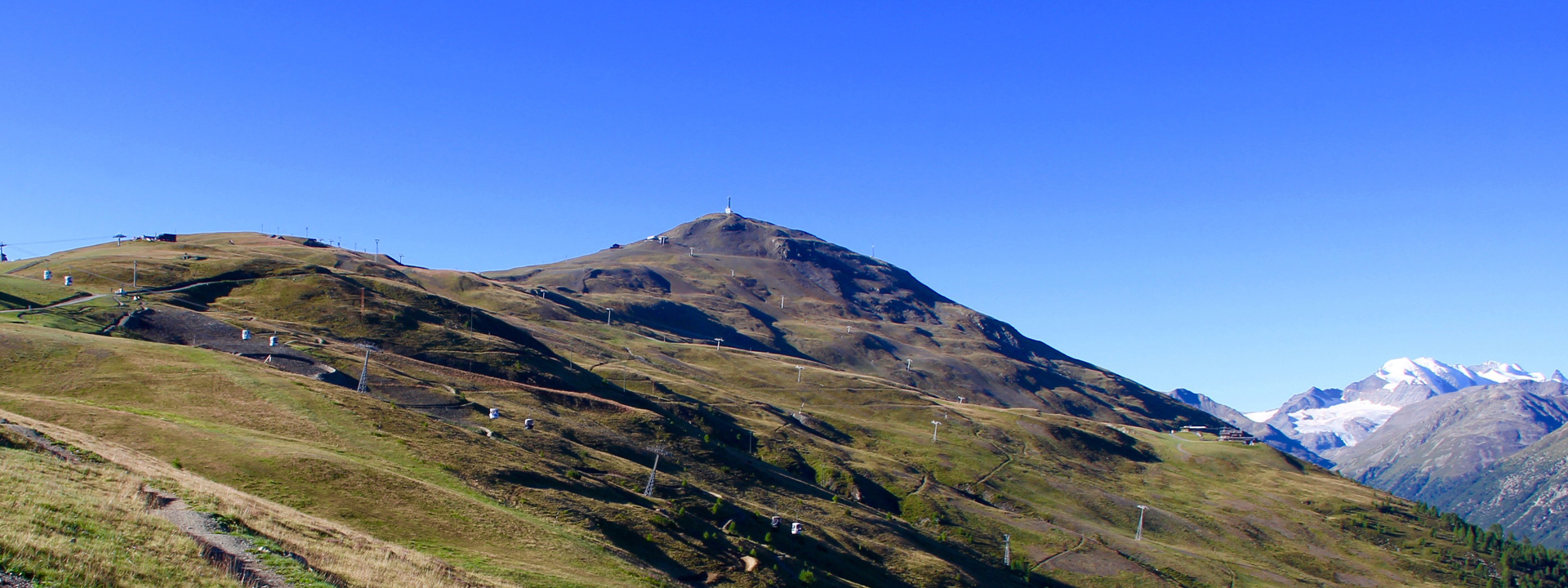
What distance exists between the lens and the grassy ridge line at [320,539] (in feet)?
121

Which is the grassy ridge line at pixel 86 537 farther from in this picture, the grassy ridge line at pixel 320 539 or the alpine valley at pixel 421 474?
the grassy ridge line at pixel 320 539

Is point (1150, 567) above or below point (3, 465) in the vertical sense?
below

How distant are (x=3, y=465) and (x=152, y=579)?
16.0 metres

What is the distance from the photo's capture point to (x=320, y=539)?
40.4 metres

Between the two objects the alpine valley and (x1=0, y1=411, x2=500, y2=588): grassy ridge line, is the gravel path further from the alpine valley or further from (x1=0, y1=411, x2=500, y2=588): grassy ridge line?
(x1=0, y1=411, x2=500, y2=588): grassy ridge line

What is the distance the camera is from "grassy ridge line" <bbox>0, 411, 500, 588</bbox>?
36750 mm

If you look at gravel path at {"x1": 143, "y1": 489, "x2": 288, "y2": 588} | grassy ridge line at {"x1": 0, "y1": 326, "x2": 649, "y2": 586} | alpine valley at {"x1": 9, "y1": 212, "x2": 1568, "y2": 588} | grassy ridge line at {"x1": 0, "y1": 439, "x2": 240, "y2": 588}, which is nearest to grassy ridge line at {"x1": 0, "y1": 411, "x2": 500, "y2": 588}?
alpine valley at {"x1": 9, "y1": 212, "x2": 1568, "y2": 588}

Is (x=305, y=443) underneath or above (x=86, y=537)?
underneath

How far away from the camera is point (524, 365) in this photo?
139 meters

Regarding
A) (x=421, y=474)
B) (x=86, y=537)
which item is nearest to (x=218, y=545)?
(x=86, y=537)

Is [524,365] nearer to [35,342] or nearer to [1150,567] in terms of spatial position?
[35,342]

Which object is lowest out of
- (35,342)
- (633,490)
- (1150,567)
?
(1150,567)

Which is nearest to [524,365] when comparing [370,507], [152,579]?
[370,507]

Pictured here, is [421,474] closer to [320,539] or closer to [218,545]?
[320,539]
